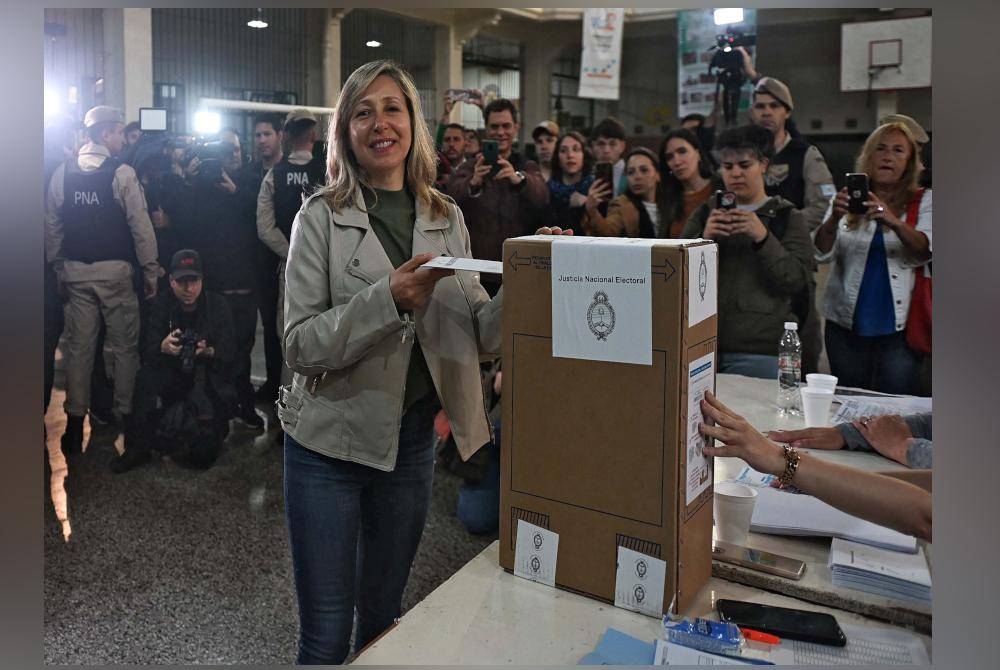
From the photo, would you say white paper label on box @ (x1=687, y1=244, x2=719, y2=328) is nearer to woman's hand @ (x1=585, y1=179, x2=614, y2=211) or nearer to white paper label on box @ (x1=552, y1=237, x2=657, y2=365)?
white paper label on box @ (x1=552, y1=237, x2=657, y2=365)

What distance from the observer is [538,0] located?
35.1 inches

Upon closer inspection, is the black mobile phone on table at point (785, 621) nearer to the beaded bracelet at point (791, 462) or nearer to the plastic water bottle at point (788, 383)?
the beaded bracelet at point (791, 462)

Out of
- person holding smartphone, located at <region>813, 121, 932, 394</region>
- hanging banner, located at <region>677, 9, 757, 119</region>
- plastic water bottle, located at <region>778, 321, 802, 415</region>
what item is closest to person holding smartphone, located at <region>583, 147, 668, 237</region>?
person holding smartphone, located at <region>813, 121, 932, 394</region>

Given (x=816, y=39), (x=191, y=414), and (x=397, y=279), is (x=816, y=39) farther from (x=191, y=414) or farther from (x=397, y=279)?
(x=397, y=279)

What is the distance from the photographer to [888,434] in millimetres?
1634

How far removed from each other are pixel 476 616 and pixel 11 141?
2.53 ft

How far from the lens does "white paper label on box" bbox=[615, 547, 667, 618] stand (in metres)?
1.00

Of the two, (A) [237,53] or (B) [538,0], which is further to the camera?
(A) [237,53]

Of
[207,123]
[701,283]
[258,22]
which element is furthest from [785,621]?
[258,22]

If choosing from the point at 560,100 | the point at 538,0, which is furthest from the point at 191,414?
the point at 560,100

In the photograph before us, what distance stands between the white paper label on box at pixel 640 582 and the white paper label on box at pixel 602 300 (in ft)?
0.81

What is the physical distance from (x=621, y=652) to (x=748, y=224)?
1.98 meters

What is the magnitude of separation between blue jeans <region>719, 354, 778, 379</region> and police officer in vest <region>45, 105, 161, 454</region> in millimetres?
2667

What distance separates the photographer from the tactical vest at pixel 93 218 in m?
3.80
